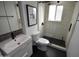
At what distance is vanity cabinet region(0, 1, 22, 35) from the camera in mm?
1071

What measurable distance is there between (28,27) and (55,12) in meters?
1.74

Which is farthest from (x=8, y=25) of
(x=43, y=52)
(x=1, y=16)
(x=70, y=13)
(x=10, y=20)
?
(x=70, y=13)

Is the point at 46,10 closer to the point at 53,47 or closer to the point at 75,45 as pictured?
the point at 53,47

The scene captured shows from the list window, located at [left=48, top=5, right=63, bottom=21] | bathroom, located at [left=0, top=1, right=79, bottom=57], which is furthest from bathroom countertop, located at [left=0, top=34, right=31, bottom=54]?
window, located at [left=48, top=5, right=63, bottom=21]

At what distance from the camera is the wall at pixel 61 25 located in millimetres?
2371

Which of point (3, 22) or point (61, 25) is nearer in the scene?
point (3, 22)

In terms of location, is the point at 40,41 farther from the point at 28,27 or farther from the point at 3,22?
the point at 3,22

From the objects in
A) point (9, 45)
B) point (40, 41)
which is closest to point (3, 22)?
point (9, 45)

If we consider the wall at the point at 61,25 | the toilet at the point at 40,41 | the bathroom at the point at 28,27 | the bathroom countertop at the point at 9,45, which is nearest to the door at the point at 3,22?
the bathroom at the point at 28,27

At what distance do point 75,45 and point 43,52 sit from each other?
41.9 inches

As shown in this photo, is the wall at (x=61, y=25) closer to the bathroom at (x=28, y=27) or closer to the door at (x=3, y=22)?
the bathroom at (x=28, y=27)

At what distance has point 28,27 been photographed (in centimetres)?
173

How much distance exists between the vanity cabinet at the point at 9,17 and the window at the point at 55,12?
1.87 meters

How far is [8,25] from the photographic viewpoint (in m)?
1.20
